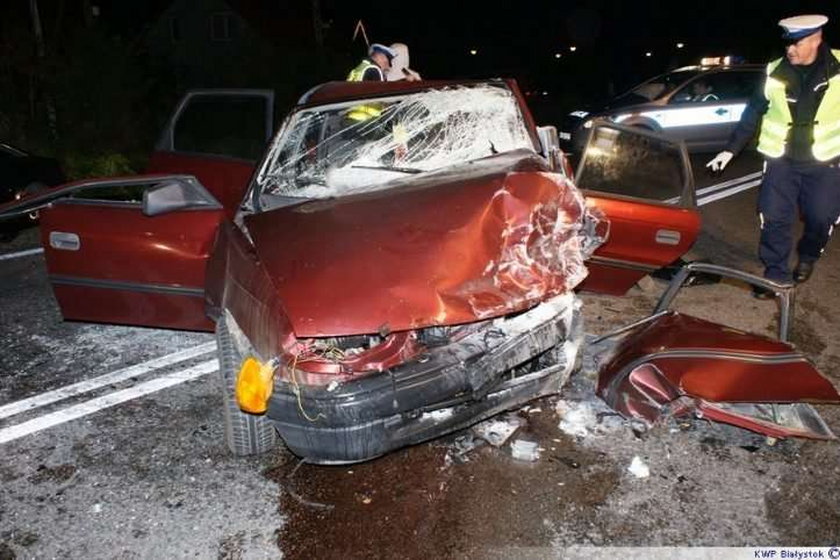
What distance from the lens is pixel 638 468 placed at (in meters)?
2.84

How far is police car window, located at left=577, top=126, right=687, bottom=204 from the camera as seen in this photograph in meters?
3.77

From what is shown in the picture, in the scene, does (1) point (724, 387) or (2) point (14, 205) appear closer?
(1) point (724, 387)

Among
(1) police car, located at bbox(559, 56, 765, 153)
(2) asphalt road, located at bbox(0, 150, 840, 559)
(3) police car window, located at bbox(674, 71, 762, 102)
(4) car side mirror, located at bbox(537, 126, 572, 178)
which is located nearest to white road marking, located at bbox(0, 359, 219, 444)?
(2) asphalt road, located at bbox(0, 150, 840, 559)

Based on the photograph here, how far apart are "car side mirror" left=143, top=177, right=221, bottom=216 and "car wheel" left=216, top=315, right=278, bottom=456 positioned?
0.74m

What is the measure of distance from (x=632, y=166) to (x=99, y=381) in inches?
134

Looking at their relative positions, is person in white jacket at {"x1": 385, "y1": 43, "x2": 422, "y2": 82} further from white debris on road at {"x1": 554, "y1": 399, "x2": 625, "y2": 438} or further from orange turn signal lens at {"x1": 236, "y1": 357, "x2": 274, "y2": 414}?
orange turn signal lens at {"x1": 236, "y1": 357, "x2": 274, "y2": 414}

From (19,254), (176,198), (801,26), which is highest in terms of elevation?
(801,26)

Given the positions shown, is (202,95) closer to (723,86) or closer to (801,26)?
(801,26)

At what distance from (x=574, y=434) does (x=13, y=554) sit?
94.0 inches

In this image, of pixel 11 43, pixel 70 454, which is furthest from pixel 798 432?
pixel 11 43

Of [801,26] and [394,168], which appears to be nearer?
[394,168]

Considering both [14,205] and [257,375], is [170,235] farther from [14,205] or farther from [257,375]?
[257,375]

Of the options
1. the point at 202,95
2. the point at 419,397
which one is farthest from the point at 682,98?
the point at 419,397

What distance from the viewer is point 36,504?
107 inches
